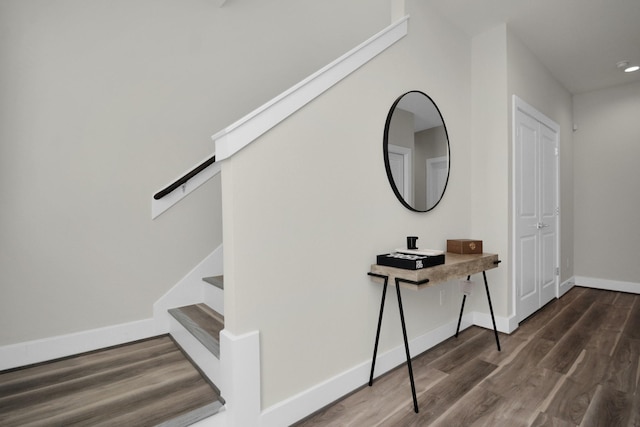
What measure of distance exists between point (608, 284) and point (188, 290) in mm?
5168

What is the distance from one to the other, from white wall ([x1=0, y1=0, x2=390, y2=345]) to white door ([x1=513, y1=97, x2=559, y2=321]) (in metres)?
2.59

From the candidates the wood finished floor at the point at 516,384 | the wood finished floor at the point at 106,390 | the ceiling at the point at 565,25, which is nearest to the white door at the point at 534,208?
the wood finished floor at the point at 516,384

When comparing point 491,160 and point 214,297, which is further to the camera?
point 491,160

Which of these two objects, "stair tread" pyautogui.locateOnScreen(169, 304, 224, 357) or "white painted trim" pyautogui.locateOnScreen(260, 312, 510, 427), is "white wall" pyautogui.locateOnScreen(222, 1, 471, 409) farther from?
"stair tread" pyautogui.locateOnScreen(169, 304, 224, 357)

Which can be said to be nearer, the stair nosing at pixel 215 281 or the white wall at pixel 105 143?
the white wall at pixel 105 143

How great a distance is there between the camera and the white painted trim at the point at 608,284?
4.03 metres

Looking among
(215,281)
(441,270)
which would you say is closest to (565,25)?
(441,270)

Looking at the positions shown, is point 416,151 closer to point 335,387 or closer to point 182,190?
point 335,387

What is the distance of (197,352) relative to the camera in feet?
6.02

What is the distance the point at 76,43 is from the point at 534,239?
421cm

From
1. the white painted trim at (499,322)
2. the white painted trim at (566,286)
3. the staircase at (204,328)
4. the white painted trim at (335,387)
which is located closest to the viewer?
the white painted trim at (335,387)

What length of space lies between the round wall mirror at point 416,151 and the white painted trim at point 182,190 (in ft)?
4.36

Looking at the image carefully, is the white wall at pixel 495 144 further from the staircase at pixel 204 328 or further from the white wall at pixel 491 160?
the staircase at pixel 204 328

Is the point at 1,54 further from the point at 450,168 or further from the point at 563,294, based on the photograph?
the point at 563,294
